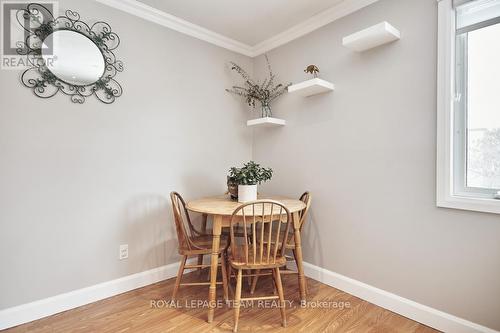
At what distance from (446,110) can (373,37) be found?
72 centimetres

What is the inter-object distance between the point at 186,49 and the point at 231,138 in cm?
102

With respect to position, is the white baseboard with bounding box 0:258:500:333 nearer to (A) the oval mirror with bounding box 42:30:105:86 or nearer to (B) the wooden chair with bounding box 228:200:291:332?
(B) the wooden chair with bounding box 228:200:291:332

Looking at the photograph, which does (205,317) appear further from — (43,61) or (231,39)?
(231,39)

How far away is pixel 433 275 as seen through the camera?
1.78 m

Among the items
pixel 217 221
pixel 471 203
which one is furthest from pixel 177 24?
pixel 471 203

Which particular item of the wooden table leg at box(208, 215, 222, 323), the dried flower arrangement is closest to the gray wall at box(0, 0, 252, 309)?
the dried flower arrangement

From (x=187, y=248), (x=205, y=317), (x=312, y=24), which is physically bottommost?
(x=205, y=317)

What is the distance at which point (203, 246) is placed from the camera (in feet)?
6.95

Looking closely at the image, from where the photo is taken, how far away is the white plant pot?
221cm

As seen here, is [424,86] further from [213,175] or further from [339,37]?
[213,175]

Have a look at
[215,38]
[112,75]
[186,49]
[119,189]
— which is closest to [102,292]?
[119,189]

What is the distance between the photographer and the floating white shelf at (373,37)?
1857mm

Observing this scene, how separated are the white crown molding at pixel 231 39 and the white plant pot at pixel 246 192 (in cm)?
165

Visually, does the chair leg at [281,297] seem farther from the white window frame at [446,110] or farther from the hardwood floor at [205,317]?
the white window frame at [446,110]
